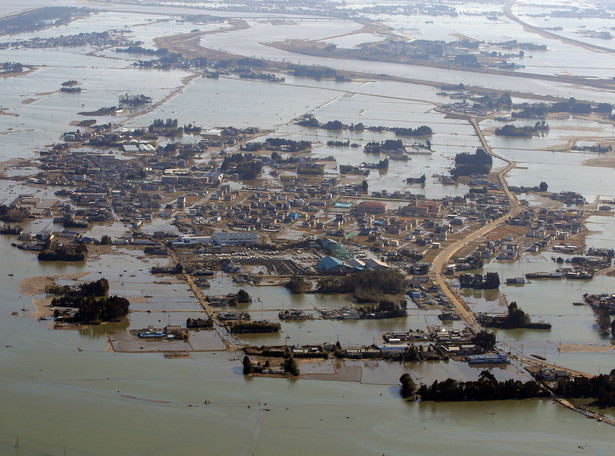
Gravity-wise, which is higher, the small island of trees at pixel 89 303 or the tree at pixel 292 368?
the small island of trees at pixel 89 303

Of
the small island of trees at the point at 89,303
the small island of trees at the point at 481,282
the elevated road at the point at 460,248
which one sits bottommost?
the elevated road at the point at 460,248

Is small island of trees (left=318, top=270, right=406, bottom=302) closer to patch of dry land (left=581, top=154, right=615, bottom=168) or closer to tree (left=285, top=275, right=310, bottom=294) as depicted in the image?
tree (left=285, top=275, right=310, bottom=294)

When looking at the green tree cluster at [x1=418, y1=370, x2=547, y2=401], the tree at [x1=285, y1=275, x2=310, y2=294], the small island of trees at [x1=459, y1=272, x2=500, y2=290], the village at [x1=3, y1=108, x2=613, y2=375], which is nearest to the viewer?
the green tree cluster at [x1=418, y1=370, x2=547, y2=401]

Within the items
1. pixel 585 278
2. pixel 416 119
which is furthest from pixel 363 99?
pixel 585 278

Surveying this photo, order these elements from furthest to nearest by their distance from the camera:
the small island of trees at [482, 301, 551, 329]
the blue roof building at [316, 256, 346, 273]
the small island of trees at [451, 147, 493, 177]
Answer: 1. the small island of trees at [451, 147, 493, 177]
2. the blue roof building at [316, 256, 346, 273]
3. the small island of trees at [482, 301, 551, 329]

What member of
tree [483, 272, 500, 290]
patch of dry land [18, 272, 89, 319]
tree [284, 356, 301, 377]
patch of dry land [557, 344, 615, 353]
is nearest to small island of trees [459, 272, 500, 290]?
tree [483, 272, 500, 290]

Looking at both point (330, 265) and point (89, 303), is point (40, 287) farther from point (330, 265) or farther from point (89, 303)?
point (330, 265)

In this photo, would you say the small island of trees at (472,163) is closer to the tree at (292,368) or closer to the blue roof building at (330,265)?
the blue roof building at (330,265)

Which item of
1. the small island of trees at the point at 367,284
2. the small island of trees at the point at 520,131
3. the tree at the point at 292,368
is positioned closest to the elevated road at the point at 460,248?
the small island of trees at the point at 367,284

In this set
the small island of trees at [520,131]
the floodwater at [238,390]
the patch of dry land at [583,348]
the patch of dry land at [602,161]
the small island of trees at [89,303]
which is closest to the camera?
the floodwater at [238,390]
